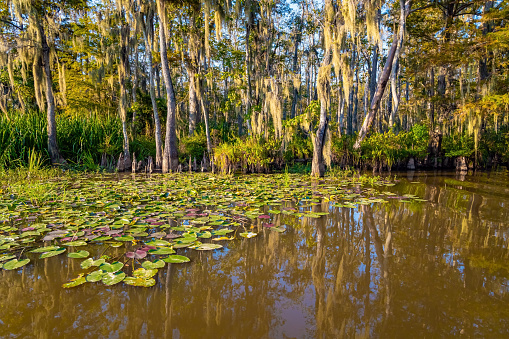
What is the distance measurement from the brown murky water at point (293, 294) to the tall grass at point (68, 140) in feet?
27.9

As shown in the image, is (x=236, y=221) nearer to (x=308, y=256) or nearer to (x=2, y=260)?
(x=308, y=256)

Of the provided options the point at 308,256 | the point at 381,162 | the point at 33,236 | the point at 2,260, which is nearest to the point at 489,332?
the point at 308,256

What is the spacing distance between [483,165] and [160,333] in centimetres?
1446

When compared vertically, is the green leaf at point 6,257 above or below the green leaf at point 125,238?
below

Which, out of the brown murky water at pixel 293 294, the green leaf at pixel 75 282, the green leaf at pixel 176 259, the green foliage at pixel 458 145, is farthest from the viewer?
the green foliage at pixel 458 145

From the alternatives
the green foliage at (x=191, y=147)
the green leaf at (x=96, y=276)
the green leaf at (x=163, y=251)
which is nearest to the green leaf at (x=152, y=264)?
the green leaf at (x=163, y=251)

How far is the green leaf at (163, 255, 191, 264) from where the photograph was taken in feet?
6.63

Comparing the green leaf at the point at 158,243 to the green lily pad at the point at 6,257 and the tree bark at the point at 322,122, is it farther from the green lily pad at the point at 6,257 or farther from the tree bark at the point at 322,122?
the tree bark at the point at 322,122

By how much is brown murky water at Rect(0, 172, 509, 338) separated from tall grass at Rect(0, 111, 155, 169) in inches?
335

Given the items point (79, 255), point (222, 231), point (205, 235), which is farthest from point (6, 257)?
point (222, 231)

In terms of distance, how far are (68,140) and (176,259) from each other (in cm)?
1013

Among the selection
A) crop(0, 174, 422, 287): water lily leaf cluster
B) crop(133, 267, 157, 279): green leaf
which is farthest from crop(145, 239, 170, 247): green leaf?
crop(133, 267, 157, 279): green leaf

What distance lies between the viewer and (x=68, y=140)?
9.86 metres

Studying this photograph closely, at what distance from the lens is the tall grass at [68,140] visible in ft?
27.3
